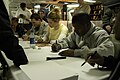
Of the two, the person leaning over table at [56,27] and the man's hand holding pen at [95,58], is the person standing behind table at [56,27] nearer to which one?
the person leaning over table at [56,27]

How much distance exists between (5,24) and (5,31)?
0.04 metres

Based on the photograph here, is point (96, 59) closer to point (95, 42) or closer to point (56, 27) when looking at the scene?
point (95, 42)

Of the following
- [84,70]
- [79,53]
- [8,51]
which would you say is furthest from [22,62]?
[79,53]

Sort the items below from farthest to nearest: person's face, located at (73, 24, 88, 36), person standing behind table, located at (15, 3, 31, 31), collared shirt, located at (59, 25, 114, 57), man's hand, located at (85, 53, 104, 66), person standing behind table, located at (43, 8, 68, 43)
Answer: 1. person standing behind table, located at (15, 3, 31, 31)
2. person standing behind table, located at (43, 8, 68, 43)
3. person's face, located at (73, 24, 88, 36)
4. collared shirt, located at (59, 25, 114, 57)
5. man's hand, located at (85, 53, 104, 66)

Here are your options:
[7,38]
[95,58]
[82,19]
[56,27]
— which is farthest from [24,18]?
[7,38]

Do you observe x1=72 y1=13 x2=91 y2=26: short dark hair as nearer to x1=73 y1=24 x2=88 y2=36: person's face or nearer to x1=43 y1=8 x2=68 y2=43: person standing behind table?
x1=73 y1=24 x2=88 y2=36: person's face

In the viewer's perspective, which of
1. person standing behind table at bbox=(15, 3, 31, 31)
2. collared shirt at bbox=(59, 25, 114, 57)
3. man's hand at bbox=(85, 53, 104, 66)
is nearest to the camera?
man's hand at bbox=(85, 53, 104, 66)

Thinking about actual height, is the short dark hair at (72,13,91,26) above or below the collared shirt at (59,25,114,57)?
above

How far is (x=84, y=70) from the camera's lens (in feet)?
4.80

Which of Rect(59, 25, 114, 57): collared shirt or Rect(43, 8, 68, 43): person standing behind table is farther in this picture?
Rect(43, 8, 68, 43): person standing behind table

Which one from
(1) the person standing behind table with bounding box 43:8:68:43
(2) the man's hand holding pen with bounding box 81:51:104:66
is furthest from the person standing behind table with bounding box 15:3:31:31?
(2) the man's hand holding pen with bounding box 81:51:104:66

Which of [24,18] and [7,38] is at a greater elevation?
[7,38]

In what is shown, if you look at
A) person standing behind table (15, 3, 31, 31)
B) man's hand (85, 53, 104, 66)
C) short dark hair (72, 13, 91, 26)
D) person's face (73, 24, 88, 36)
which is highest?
short dark hair (72, 13, 91, 26)

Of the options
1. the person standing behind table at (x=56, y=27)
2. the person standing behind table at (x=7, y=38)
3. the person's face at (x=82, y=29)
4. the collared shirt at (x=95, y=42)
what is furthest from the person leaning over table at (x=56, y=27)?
the person standing behind table at (x=7, y=38)
